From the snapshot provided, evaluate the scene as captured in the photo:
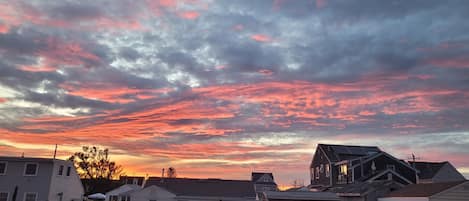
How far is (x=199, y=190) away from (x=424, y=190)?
35912mm

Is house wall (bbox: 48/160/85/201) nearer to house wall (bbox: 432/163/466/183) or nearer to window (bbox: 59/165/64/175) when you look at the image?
window (bbox: 59/165/64/175)

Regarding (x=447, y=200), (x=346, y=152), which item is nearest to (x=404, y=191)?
(x=447, y=200)

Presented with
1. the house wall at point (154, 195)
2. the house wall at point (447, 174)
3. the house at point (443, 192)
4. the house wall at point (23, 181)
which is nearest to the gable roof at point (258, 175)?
the house wall at point (154, 195)

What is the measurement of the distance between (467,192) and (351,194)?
1296 cm

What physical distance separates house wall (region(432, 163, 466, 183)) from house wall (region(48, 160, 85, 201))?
51.9m

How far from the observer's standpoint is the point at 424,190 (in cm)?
3488

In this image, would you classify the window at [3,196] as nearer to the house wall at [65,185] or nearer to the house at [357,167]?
the house wall at [65,185]

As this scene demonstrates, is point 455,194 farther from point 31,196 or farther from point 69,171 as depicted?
point 31,196

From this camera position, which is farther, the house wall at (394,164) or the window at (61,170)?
the house wall at (394,164)

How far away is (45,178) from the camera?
150 ft

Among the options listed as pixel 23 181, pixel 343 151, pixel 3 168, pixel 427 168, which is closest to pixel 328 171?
pixel 343 151

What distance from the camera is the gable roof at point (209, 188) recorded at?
6200 centimetres

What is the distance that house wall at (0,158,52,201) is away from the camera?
146 ft

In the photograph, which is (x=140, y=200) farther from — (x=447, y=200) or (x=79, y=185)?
(x=447, y=200)
